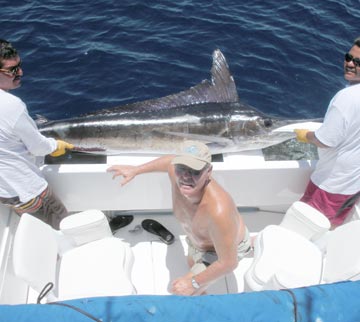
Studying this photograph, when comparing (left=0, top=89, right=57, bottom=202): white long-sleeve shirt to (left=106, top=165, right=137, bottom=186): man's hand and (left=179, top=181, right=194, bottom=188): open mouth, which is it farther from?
(left=179, top=181, right=194, bottom=188): open mouth

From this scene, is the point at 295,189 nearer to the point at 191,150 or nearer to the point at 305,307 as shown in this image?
the point at 191,150

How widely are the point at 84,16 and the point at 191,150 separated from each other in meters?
5.76

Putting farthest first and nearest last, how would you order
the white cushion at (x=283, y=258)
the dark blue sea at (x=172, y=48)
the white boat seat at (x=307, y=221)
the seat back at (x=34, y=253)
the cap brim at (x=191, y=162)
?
the dark blue sea at (x=172, y=48) → the white boat seat at (x=307, y=221) → the white cushion at (x=283, y=258) → the seat back at (x=34, y=253) → the cap brim at (x=191, y=162)

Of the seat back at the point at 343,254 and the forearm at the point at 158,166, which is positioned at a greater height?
the forearm at the point at 158,166

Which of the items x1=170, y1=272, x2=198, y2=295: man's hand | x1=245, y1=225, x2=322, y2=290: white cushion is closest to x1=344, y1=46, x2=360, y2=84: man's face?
x1=245, y1=225, x2=322, y2=290: white cushion

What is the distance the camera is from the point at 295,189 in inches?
130

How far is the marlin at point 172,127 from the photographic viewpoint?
12.5 feet

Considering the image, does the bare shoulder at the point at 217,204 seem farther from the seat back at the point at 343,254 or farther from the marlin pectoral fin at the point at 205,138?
the marlin pectoral fin at the point at 205,138

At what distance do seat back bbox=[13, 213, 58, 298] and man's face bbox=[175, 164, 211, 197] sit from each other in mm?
892

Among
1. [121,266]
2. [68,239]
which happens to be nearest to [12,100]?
[68,239]

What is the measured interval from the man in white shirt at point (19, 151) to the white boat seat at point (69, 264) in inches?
13.1

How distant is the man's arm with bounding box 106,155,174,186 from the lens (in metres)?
2.75

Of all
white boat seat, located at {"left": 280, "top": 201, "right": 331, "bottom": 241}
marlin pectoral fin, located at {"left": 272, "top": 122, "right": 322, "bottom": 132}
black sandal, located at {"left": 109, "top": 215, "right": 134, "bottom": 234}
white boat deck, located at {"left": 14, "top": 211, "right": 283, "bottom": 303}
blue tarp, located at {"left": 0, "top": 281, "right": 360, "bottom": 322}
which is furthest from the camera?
marlin pectoral fin, located at {"left": 272, "top": 122, "right": 322, "bottom": 132}

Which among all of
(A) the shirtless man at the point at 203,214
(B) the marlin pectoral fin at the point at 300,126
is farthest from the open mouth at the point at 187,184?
(B) the marlin pectoral fin at the point at 300,126
